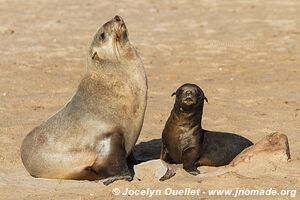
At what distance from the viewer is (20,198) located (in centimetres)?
628

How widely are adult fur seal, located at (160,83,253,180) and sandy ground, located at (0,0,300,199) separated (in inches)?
15.3

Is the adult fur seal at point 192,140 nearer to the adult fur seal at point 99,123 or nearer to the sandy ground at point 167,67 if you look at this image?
the sandy ground at point 167,67

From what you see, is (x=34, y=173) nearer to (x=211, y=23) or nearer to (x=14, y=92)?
(x=14, y=92)

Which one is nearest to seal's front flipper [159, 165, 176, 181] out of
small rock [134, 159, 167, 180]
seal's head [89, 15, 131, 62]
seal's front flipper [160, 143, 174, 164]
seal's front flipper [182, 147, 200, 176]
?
small rock [134, 159, 167, 180]

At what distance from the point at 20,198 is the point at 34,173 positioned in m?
0.53

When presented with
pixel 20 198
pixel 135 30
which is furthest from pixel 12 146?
pixel 135 30

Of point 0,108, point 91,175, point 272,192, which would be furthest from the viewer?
point 0,108

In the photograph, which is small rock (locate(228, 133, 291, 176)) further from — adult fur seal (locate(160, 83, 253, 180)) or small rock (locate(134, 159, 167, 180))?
small rock (locate(134, 159, 167, 180))

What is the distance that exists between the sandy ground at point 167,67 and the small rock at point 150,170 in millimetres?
107

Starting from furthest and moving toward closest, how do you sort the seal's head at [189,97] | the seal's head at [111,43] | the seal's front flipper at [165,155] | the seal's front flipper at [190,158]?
1. the seal's front flipper at [165,155]
2. the seal's head at [189,97]
3. the seal's front flipper at [190,158]
4. the seal's head at [111,43]

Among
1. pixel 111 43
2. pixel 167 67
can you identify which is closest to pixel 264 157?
pixel 111 43

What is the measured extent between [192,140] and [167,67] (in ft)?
14.1

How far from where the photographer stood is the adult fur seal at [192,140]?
7332 millimetres

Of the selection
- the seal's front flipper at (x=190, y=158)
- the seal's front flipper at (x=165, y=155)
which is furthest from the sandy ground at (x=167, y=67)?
the seal's front flipper at (x=190, y=158)
